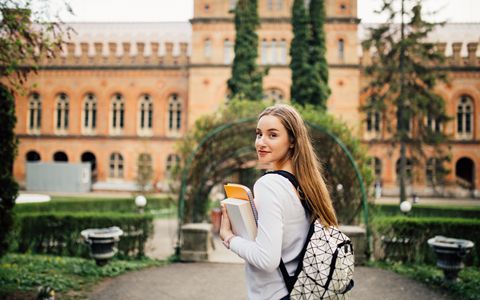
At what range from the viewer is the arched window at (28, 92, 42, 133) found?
30438 millimetres

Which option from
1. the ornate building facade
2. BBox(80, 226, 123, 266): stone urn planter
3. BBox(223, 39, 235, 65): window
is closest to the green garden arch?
BBox(80, 226, 123, 266): stone urn planter

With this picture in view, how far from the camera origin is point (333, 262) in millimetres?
1851

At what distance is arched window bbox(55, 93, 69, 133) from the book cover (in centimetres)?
3124

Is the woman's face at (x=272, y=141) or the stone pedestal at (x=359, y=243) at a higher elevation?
the woman's face at (x=272, y=141)

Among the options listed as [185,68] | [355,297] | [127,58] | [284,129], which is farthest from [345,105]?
[284,129]

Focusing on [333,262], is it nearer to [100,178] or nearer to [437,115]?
[437,115]

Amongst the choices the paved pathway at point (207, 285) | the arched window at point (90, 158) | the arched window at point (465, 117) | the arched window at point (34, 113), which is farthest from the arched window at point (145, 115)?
the paved pathway at point (207, 285)

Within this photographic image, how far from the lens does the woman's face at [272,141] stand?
77.4 inches

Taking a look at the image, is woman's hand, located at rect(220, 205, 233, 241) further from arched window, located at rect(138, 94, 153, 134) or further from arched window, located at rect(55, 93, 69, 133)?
arched window, located at rect(55, 93, 69, 133)

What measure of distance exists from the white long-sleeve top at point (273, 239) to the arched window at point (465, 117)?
100ft

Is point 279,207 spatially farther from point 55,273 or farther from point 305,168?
point 55,273

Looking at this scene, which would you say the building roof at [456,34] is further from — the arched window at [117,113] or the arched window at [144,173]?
the arched window at [144,173]

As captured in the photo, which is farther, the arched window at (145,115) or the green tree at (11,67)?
the arched window at (145,115)

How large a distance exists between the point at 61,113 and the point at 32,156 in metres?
4.01
